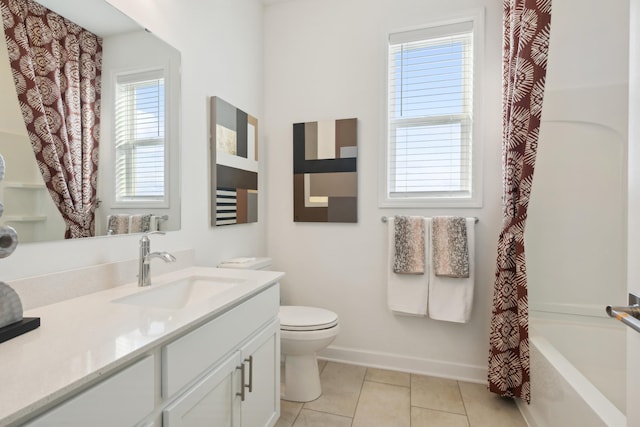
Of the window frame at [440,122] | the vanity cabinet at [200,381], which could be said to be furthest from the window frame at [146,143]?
the window frame at [440,122]

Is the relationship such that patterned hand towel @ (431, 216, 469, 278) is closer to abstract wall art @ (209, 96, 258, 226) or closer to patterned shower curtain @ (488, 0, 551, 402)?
patterned shower curtain @ (488, 0, 551, 402)

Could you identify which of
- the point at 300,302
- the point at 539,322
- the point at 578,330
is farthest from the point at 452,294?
the point at 300,302

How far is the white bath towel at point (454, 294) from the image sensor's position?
2.01m

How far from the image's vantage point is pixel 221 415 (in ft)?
3.50

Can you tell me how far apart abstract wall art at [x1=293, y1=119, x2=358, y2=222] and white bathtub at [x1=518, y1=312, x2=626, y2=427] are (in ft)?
4.41

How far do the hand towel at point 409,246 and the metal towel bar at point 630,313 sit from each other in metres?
1.33

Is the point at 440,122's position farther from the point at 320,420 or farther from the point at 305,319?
the point at 320,420

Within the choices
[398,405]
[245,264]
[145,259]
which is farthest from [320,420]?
[145,259]

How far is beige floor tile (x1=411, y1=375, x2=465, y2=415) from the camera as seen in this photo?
1.80 metres

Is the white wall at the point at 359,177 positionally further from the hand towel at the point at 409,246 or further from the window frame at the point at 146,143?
the window frame at the point at 146,143

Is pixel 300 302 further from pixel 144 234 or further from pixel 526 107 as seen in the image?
pixel 526 107

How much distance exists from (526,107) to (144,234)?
6.27ft

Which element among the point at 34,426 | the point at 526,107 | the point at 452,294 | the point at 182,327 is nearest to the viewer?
the point at 34,426

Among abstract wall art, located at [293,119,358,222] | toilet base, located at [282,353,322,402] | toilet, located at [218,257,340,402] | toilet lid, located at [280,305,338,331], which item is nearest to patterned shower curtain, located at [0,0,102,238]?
toilet, located at [218,257,340,402]
